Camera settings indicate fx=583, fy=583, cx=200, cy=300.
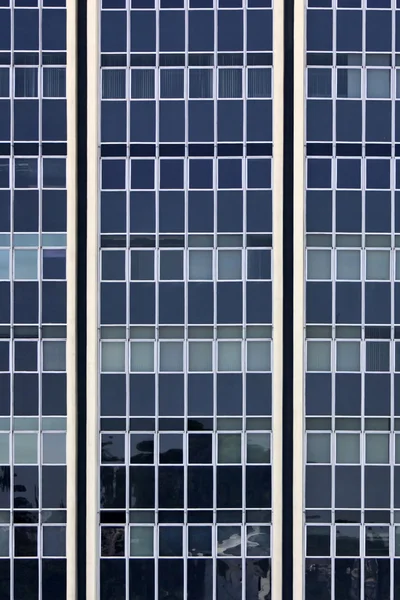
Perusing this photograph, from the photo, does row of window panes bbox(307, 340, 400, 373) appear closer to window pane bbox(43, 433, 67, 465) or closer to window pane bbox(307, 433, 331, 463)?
window pane bbox(307, 433, 331, 463)

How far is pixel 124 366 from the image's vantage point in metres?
21.3

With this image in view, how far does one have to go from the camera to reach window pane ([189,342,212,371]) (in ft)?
69.9

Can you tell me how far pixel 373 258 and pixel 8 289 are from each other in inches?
530

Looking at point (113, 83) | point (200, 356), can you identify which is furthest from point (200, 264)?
point (113, 83)

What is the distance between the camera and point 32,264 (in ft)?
70.3

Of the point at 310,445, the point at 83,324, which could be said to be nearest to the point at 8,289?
the point at 83,324

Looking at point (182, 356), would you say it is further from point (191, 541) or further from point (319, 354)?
point (191, 541)

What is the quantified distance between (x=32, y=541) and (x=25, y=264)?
1009 centimetres

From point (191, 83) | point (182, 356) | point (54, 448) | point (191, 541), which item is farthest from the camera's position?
point (191, 83)

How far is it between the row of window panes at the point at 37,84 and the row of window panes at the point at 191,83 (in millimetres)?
1616

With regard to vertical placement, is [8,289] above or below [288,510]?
above

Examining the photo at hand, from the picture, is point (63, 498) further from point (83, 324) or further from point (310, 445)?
point (310, 445)

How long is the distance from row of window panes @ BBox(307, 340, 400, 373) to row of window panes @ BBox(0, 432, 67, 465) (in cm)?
956

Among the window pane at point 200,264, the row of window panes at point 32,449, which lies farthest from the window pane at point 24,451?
the window pane at point 200,264
